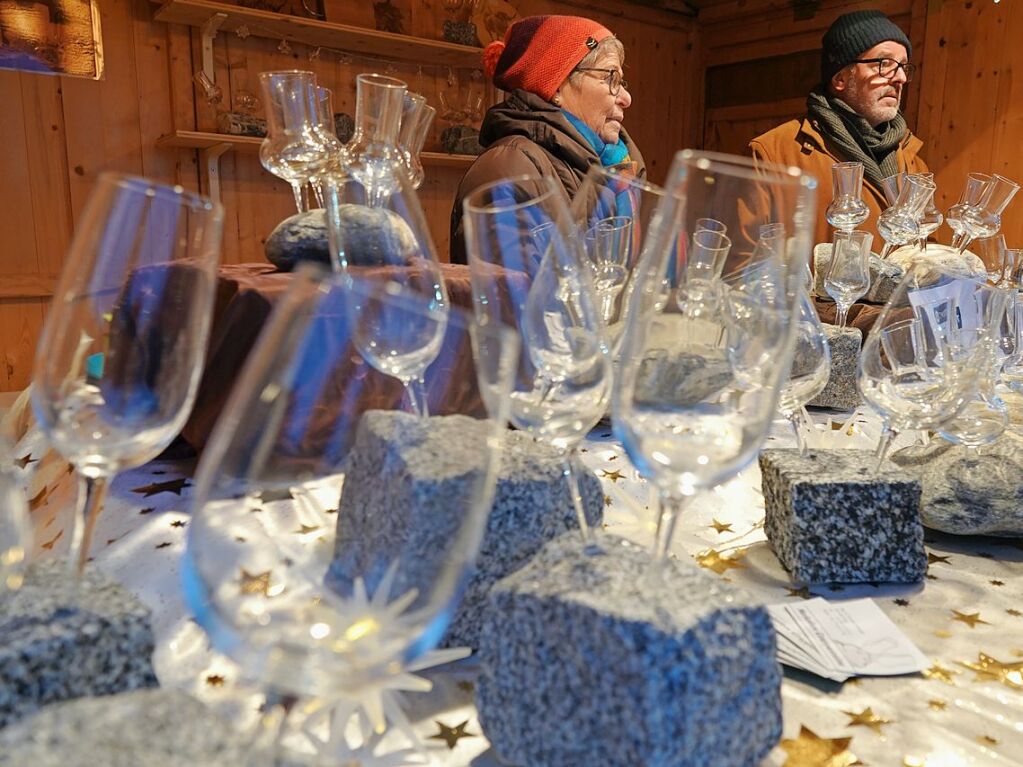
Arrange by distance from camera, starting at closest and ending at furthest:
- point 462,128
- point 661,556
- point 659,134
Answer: point 661,556, point 462,128, point 659,134

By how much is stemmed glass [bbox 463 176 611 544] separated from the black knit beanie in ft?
8.75

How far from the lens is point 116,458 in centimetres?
59

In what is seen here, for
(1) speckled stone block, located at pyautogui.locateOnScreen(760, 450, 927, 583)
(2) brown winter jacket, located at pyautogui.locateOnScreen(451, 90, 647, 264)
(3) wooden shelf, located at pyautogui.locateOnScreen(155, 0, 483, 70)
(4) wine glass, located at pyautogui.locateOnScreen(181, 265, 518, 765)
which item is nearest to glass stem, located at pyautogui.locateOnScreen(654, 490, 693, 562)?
(4) wine glass, located at pyautogui.locateOnScreen(181, 265, 518, 765)

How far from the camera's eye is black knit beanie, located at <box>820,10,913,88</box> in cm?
285

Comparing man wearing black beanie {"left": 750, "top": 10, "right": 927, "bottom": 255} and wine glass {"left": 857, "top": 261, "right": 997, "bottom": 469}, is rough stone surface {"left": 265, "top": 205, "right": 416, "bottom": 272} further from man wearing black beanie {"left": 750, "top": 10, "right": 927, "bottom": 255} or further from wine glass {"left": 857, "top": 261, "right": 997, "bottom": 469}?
man wearing black beanie {"left": 750, "top": 10, "right": 927, "bottom": 255}

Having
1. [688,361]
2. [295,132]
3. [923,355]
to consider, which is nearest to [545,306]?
[688,361]

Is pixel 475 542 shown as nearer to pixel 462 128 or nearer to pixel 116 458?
pixel 116 458

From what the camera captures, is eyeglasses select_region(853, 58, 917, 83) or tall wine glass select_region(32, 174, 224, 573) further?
eyeglasses select_region(853, 58, 917, 83)

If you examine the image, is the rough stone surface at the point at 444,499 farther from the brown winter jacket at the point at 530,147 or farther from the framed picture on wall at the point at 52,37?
the framed picture on wall at the point at 52,37

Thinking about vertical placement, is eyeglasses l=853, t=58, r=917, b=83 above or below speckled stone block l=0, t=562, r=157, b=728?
above

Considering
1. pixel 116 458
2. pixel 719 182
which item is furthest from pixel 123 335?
pixel 719 182

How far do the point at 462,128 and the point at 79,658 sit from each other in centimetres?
366

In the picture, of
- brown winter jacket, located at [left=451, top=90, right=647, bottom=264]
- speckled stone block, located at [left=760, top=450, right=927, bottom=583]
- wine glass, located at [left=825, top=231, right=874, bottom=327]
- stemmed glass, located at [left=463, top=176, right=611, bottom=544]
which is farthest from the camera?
brown winter jacket, located at [left=451, top=90, right=647, bottom=264]

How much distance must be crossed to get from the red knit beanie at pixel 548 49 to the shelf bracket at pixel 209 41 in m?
1.49
